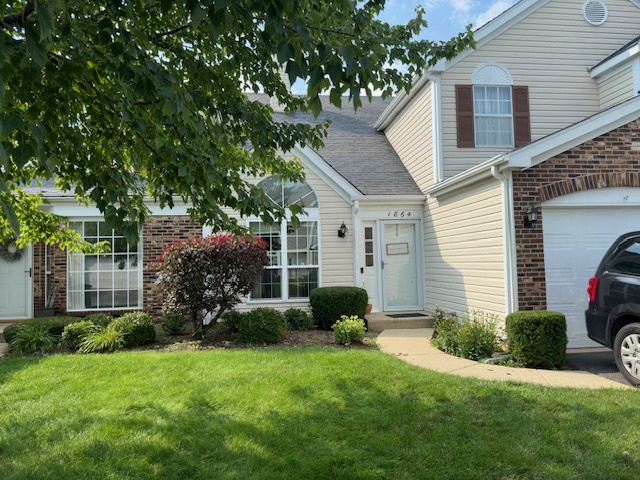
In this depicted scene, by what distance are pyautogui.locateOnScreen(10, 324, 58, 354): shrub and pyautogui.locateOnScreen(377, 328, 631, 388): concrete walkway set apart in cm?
581

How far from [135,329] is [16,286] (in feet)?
15.9

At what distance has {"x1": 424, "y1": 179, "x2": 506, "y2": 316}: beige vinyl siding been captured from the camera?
7.97m

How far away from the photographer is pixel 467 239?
29.8 ft

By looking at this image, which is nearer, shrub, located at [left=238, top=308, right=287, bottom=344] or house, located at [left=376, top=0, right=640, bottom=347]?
house, located at [left=376, top=0, right=640, bottom=347]

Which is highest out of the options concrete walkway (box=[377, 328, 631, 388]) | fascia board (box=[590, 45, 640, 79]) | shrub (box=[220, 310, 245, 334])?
fascia board (box=[590, 45, 640, 79])

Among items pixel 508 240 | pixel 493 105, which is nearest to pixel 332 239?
pixel 508 240

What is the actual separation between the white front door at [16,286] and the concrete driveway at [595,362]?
37.4 ft

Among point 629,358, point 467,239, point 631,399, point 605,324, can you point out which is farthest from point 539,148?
point 631,399

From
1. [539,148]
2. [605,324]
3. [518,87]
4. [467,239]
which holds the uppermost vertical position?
[518,87]

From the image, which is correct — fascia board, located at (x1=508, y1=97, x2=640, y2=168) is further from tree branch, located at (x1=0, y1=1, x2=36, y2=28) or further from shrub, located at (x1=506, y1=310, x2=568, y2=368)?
tree branch, located at (x1=0, y1=1, x2=36, y2=28)

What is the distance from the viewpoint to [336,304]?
952 centimetres

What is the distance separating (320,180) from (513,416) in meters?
7.69

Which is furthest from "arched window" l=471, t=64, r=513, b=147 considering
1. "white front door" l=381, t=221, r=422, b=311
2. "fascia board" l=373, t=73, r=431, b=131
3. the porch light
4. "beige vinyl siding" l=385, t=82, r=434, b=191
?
the porch light

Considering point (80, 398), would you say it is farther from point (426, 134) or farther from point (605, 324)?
point (426, 134)
